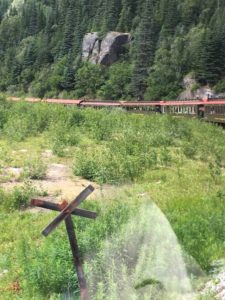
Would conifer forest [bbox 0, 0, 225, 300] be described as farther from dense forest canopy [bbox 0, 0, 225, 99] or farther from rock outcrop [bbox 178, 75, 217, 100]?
dense forest canopy [bbox 0, 0, 225, 99]

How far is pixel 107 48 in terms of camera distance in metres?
129

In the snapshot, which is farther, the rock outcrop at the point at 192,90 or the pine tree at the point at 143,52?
the pine tree at the point at 143,52

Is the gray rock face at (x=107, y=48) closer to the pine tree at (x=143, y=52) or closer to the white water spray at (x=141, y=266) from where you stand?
the pine tree at (x=143, y=52)

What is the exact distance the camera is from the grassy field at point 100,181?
841 centimetres

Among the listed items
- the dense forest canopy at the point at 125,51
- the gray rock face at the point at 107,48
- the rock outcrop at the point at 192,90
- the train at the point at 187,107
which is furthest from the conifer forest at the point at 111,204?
the gray rock face at the point at 107,48

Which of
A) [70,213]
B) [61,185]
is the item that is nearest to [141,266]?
[70,213]

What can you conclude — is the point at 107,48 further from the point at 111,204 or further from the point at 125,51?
the point at 111,204

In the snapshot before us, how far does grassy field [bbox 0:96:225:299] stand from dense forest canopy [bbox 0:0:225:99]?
71038 mm

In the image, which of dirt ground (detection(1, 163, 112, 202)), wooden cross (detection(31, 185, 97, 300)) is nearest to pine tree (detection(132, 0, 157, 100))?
dirt ground (detection(1, 163, 112, 202))

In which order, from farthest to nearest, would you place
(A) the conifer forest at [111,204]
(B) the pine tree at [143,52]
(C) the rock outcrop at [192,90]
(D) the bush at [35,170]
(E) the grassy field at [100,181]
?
(B) the pine tree at [143,52] → (C) the rock outcrop at [192,90] → (D) the bush at [35,170] → (E) the grassy field at [100,181] → (A) the conifer forest at [111,204]

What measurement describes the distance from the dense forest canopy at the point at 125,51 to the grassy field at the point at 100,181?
71038 mm

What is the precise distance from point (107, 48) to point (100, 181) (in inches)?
4614

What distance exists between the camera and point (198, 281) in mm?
7609

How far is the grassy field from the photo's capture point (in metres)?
8.41
